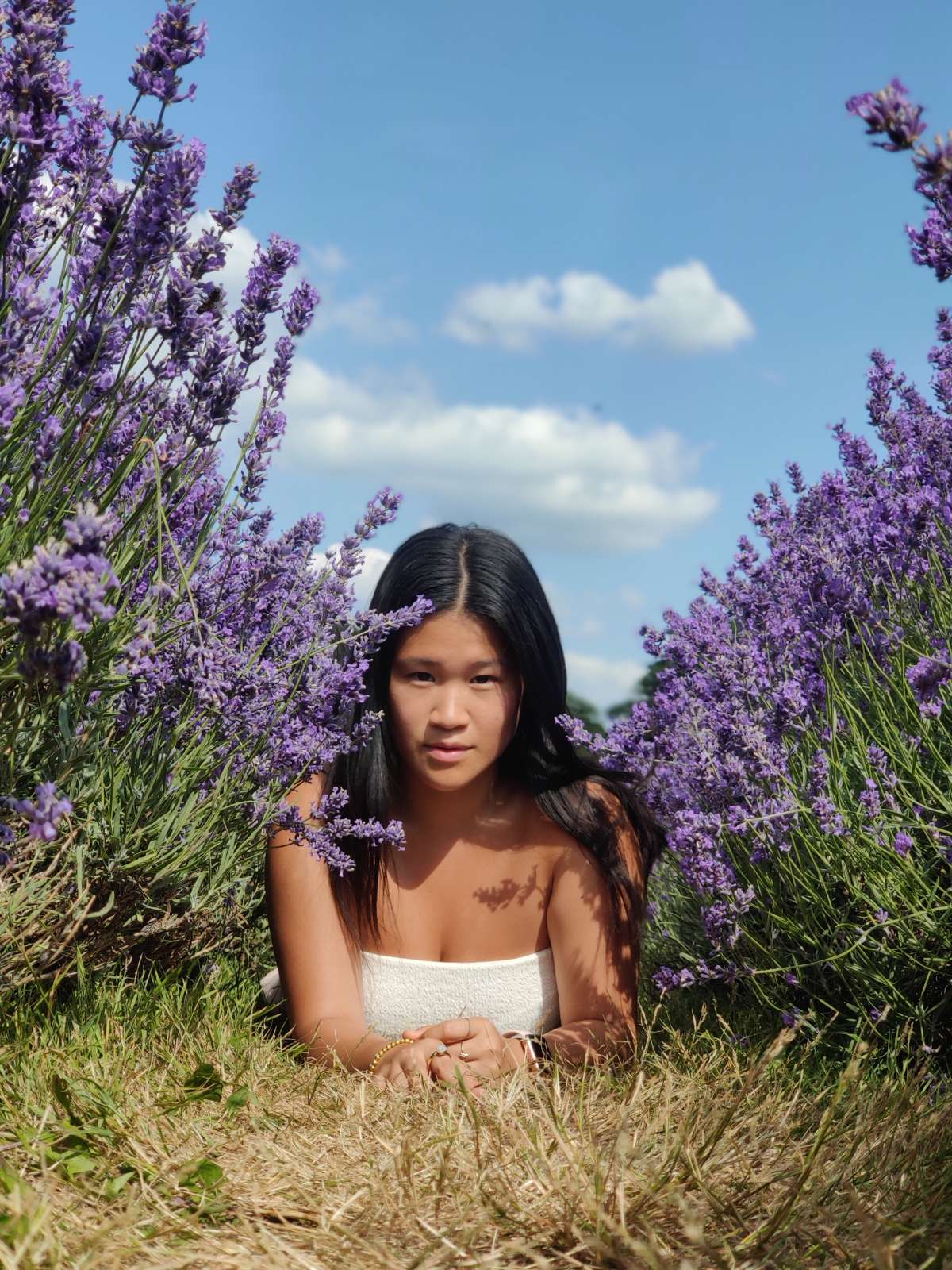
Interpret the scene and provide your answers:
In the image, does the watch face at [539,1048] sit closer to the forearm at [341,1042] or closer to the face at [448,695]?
the forearm at [341,1042]

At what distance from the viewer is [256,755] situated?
2.58 metres

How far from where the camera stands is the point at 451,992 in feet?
10.2

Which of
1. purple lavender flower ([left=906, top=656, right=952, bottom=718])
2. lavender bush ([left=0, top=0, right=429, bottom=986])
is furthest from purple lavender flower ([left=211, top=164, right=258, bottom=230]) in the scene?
purple lavender flower ([left=906, top=656, right=952, bottom=718])

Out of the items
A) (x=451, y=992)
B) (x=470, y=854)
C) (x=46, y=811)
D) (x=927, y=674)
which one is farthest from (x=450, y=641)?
(x=46, y=811)

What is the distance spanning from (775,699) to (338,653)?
1.00m

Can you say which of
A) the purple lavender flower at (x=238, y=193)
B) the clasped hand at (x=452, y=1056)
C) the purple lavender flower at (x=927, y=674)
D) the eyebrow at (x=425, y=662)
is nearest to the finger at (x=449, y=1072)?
the clasped hand at (x=452, y=1056)

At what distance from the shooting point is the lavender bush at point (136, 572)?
1818 millimetres

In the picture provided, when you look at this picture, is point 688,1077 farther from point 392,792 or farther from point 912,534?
point 912,534

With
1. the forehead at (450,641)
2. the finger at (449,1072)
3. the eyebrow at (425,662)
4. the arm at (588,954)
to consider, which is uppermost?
the forehead at (450,641)

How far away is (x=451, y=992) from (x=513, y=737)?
0.66m

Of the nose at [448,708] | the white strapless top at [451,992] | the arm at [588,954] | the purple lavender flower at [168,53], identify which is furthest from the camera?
the white strapless top at [451,992]

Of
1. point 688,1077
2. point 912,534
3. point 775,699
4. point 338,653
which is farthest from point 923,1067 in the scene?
point 338,653

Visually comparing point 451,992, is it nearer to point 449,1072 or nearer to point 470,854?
point 470,854

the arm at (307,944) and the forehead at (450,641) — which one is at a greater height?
the forehead at (450,641)
